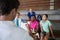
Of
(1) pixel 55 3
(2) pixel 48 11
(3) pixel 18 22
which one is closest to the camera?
(3) pixel 18 22

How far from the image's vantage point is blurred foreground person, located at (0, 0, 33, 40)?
1.18m

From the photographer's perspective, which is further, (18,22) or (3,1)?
(18,22)

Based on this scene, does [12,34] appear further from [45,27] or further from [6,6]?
[45,27]

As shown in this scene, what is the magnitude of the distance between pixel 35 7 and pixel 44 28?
6.47 m

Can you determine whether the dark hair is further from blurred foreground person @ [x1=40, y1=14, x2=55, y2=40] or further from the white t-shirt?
blurred foreground person @ [x1=40, y1=14, x2=55, y2=40]

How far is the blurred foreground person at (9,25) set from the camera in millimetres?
1182

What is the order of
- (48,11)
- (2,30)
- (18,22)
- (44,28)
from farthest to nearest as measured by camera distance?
(48,11), (44,28), (18,22), (2,30)

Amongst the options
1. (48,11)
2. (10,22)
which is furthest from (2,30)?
(48,11)

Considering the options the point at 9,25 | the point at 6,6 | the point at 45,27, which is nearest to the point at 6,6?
the point at 6,6

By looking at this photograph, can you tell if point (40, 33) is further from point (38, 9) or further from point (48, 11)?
point (38, 9)

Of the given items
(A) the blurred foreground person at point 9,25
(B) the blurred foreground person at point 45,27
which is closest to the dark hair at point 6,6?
(A) the blurred foreground person at point 9,25

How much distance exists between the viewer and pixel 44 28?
728cm

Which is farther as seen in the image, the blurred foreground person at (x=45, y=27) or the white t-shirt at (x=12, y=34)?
the blurred foreground person at (x=45, y=27)

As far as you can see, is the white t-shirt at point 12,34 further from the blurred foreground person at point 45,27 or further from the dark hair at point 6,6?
the blurred foreground person at point 45,27
